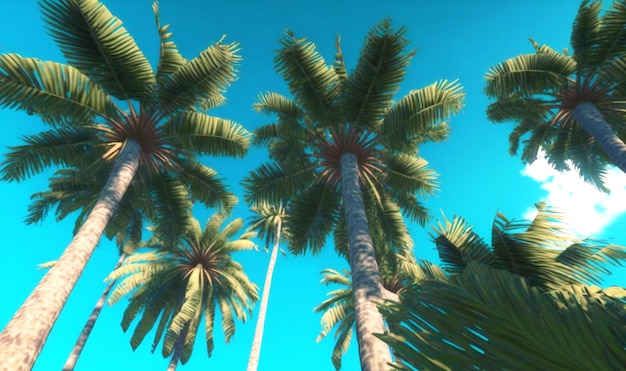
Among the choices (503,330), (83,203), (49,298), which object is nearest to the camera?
(503,330)

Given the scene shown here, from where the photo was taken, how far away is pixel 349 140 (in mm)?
9422

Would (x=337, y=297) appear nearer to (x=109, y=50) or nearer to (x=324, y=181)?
(x=324, y=181)

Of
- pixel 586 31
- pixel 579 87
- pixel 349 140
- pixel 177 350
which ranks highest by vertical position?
pixel 586 31

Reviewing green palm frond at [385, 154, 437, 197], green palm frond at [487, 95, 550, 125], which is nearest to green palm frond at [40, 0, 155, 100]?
green palm frond at [385, 154, 437, 197]

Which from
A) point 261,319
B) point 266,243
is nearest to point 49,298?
point 261,319

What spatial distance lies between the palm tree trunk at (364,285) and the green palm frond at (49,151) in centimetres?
754

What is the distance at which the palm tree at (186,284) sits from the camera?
54.3 ft

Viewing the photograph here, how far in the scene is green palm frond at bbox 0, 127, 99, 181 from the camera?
29.4ft

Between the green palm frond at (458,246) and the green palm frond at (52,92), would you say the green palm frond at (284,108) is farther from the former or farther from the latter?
the green palm frond at (458,246)

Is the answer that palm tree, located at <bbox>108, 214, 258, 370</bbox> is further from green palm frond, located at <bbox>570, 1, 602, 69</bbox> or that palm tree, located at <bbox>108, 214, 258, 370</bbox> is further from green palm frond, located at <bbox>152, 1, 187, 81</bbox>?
green palm frond, located at <bbox>570, 1, 602, 69</bbox>

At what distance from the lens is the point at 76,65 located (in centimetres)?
800

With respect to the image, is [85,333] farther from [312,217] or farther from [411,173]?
[411,173]

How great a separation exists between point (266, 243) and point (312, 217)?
1230 cm

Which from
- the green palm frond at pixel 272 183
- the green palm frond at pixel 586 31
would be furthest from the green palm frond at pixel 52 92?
the green palm frond at pixel 586 31
